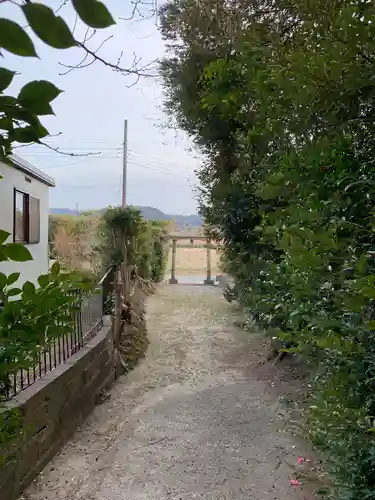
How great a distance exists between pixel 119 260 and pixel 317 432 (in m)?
4.97

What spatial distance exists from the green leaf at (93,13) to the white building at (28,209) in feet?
19.0

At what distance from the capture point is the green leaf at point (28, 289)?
871 millimetres

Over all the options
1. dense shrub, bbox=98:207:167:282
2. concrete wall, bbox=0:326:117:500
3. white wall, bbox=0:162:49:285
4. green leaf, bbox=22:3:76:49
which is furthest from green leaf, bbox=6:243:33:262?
dense shrub, bbox=98:207:167:282

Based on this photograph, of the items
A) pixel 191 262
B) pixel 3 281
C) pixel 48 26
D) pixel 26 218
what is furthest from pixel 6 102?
pixel 191 262

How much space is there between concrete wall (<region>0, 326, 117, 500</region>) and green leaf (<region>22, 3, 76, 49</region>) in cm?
166

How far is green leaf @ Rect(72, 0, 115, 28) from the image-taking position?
498 mm

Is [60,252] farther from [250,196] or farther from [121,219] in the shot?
[250,196]

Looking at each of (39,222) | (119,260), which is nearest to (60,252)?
(39,222)

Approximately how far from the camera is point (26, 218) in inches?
299

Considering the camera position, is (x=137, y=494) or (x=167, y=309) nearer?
(x=137, y=494)

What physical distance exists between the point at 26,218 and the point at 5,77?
24.5 feet

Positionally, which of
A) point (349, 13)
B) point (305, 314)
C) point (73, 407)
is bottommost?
point (73, 407)

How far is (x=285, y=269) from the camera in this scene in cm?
197

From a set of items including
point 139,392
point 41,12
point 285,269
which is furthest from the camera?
Answer: point 139,392
